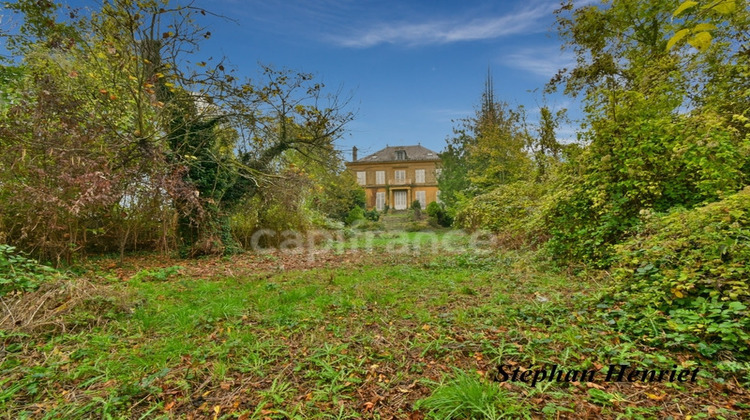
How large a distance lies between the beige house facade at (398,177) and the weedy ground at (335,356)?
24.9m

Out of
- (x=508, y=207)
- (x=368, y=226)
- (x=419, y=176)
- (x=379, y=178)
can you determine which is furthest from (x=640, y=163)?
(x=379, y=178)

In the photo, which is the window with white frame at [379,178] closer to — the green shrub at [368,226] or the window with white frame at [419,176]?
the window with white frame at [419,176]

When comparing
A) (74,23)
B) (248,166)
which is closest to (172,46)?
(74,23)

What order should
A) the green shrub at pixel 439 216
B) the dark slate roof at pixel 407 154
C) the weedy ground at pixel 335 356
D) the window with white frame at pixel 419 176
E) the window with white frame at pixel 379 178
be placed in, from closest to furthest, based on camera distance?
the weedy ground at pixel 335 356 → the green shrub at pixel 439 216 → the window with white frame at pixel 419 176 → the dark slate roof at pixel 407 154 → the window with white frame at pixel 379 178

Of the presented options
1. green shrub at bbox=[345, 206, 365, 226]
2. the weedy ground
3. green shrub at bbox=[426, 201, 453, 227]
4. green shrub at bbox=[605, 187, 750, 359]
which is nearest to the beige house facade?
green shrub at bbox=[426, 201, 453, 227]

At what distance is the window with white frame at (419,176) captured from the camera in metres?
29.0

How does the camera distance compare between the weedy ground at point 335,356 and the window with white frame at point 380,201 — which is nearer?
the weedy ground at point 335,356

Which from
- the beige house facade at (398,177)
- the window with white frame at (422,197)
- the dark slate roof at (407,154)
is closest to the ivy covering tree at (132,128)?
the beige house facade at (398,177)

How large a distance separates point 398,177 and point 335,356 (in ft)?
90.1

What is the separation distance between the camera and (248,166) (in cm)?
816

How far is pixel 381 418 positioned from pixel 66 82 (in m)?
7.53

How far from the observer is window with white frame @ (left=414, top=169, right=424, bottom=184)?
28984 mm

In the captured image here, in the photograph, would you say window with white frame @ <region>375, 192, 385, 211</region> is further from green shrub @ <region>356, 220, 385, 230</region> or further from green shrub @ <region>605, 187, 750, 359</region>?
green shrub @ <region>605, 187, 750, 359</region>

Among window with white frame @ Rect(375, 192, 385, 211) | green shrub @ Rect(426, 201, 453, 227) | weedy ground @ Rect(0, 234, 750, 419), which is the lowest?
weedy ground @ Rect(0, 234, 750, 419)
